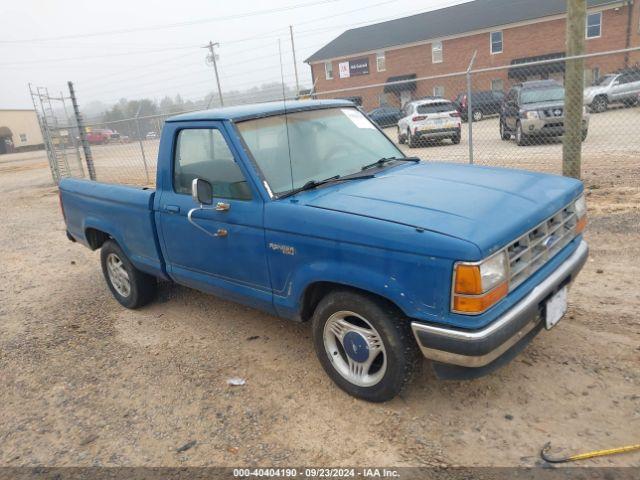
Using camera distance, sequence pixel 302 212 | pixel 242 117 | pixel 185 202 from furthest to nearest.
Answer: pixel 185 202, pixel 242 117, pixel 302 212

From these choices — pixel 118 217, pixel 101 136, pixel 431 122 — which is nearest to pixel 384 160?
pixel 118 217

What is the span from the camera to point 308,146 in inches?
143

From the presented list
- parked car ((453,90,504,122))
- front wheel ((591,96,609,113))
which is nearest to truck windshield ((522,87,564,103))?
parked car ((453,90,504,122))

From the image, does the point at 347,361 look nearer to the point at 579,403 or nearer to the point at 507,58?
the point at 579,403

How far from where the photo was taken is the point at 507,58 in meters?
36.9

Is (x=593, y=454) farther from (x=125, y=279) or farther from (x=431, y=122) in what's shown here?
(x=431, y=122)

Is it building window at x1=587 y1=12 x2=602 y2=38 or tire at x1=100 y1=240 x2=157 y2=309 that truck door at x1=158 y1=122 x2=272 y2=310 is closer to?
tire at x1=100 y1=240 x2=157 y2=309

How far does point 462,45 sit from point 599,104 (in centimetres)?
2133

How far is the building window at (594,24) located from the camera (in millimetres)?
33069

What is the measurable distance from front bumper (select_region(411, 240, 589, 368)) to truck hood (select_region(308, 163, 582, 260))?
1.28ft

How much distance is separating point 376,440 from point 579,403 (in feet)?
4.05

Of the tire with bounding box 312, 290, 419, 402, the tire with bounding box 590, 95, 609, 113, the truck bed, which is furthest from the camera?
the tire with bounding box 590, 95, 609, 113

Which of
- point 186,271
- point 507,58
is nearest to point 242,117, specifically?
point 186,271

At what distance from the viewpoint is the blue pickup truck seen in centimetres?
254
